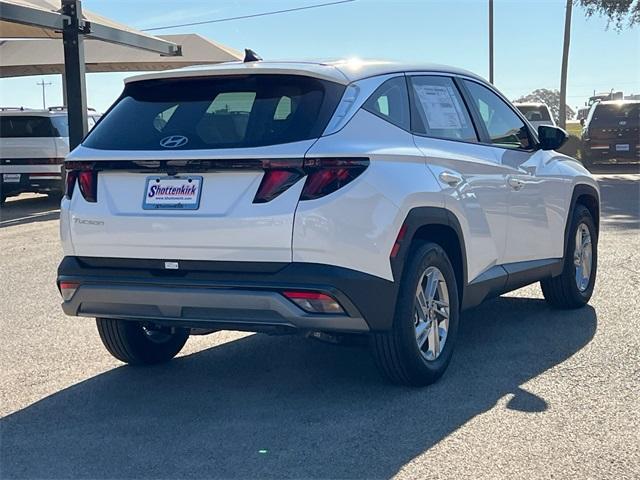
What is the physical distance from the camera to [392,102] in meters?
5.29

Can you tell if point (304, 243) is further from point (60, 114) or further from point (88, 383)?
point (60, 114)

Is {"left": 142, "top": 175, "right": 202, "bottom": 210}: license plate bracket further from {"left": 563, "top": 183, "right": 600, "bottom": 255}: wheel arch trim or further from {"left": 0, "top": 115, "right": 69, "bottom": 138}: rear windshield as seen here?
{"left": 0, "top": 115, "right": 69, "bottom": 138}: rear windshield

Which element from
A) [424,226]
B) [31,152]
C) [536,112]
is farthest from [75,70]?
[424,226]

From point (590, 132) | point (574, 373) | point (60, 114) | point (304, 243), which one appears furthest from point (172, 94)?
point (590, 132)

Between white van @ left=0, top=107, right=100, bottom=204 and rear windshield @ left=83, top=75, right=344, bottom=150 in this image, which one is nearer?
rear windshield @ left=83, top=75, right=344, bottom=150

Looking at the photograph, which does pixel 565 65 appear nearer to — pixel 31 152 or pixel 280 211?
pixel 31 152

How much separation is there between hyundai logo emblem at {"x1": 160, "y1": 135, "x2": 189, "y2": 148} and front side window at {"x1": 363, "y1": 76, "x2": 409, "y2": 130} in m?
0.96

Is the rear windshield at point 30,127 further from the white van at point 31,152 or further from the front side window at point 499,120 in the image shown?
the front side window at point 499,120

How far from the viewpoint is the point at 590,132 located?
24.5m

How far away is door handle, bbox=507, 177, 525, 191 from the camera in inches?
245

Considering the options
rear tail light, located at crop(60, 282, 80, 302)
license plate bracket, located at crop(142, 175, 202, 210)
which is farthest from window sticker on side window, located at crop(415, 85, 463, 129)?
rear tail light, located at crop(60, 282, 80, 302)

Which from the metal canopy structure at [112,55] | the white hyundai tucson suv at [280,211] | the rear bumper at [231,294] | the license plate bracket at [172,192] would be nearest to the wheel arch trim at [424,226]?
the white hyundai tucson suv at [280,211]

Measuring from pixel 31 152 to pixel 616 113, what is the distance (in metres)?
14.9

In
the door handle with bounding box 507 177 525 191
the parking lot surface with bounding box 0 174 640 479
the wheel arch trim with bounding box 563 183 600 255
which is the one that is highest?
the door handle with bounding box 507 177 525 191
